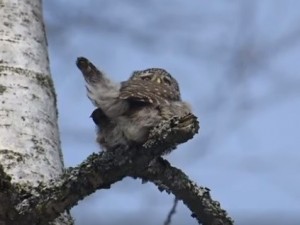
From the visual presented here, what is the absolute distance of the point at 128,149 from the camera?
1.86 m

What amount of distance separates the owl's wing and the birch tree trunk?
0.74ft

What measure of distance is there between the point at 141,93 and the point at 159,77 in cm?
55

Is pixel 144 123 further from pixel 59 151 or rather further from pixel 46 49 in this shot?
pixel 46 49

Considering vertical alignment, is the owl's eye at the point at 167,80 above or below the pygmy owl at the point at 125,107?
above

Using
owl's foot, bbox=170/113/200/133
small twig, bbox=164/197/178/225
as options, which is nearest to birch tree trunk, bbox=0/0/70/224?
small twig, bbox=164/197/178/225

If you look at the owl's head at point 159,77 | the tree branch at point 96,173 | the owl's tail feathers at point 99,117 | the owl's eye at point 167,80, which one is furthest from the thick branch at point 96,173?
the owl's eye at point 167,80

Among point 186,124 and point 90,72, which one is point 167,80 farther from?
point 186,124

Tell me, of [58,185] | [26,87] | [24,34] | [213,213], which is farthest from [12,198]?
[24,34]

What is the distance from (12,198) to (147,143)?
0.30 metres

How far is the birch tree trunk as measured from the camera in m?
2.10

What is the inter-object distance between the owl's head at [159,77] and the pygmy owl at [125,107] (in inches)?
6.3

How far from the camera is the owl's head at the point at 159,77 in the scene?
257 cm

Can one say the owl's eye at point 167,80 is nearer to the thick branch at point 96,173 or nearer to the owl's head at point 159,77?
the owl's head at point 159,77

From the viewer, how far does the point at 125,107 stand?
6.97 feet
